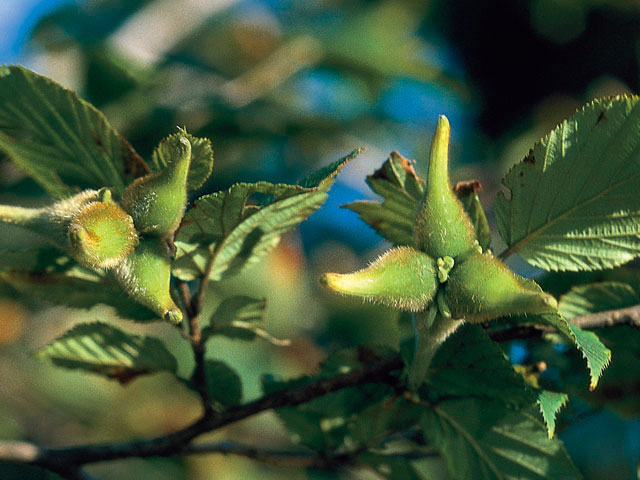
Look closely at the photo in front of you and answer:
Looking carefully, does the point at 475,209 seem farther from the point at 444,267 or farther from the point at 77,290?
the point at 77,290

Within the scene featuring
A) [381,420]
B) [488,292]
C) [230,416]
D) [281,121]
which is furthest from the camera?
[281,121]

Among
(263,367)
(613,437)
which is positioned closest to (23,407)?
(263,367)

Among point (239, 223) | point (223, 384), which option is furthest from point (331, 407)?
point (239, 223)

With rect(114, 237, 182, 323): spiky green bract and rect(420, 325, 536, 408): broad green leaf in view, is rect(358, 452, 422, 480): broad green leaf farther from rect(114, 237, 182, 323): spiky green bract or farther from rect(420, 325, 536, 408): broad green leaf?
rect(114, 237, 182, 323): spiky green bract

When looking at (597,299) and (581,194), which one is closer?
(581,194)

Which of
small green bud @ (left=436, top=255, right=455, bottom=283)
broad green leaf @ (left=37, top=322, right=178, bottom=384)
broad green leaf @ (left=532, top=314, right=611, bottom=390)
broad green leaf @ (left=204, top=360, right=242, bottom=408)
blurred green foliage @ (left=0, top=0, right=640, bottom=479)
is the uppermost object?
small green bud @ (left=436, top=255, right=455, bottom=283)

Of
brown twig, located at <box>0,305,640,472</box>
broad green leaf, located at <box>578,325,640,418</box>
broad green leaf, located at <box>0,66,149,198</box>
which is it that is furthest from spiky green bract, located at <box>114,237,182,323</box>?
broad green leaf, located at <box>578,325,640,418</box>

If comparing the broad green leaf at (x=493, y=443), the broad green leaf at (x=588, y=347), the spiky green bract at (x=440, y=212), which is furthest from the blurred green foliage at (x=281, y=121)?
the spiky green bract at (x=440, y=212)
